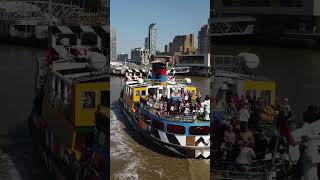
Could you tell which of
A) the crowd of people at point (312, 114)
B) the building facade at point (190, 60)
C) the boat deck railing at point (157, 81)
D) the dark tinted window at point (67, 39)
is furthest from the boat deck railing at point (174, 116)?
the dark tinted window at point (67, 39)

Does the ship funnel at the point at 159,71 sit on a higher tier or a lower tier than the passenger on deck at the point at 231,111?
higher

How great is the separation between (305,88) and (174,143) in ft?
2.55

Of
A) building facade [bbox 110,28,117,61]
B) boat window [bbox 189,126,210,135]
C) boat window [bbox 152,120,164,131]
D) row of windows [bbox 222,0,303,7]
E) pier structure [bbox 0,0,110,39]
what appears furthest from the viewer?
boat window [bbox 152,120,164,131]

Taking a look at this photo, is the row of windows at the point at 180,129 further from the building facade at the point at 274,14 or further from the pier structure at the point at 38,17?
the pier structure at the point at 38,17

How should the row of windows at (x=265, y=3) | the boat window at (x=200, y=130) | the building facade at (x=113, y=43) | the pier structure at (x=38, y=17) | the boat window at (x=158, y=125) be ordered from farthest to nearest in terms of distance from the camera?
the boat window at (x=158, y=125)
the boat window at (x=200, y=130)
the building facade at (x=113, y=43)
the row of windows at (x=265, y=3)
the pier structure at (x=38, y=17)

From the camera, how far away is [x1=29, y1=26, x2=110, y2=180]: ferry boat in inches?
79.3

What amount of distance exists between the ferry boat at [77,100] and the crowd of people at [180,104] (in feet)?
1.56

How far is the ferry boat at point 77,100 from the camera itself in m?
2.01

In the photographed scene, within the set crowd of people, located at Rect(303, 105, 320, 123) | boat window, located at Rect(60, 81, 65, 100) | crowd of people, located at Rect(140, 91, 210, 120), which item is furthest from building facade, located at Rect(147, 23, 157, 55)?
crowd of people, located at Rect(303, 105, 320, 123)

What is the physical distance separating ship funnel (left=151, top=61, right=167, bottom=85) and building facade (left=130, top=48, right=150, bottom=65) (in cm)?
5

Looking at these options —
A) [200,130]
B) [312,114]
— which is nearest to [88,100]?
[200,130]

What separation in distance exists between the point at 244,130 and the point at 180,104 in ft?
1.39

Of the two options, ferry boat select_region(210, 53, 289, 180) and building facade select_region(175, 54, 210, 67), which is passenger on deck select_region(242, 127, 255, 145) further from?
building facade select_region(175, 54, 210, 67)

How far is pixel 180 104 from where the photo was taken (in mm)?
2391
